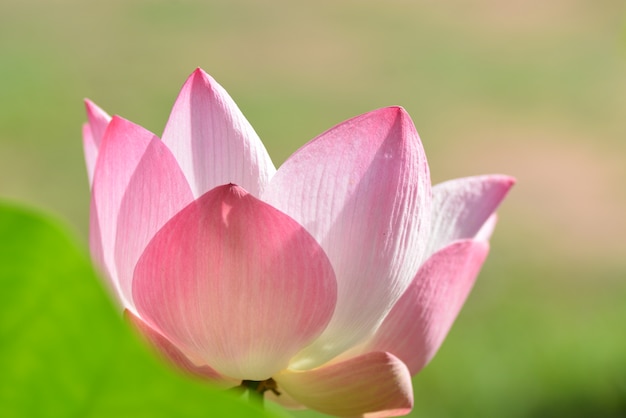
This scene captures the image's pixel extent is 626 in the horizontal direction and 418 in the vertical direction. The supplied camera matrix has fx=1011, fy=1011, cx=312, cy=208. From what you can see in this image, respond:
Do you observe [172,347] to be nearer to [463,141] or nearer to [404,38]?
[463,141]

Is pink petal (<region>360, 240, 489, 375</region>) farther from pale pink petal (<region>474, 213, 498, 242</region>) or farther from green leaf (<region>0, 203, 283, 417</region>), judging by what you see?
green leaf (<region>0, 203, 283, 417</region>)

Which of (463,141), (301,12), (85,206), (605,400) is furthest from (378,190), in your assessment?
(301,12)

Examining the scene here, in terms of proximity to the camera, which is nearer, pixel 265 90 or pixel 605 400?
pixel 605 400

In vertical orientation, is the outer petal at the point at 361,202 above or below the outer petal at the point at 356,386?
above

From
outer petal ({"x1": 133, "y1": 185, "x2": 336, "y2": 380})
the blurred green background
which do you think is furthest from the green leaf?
the blurred green background

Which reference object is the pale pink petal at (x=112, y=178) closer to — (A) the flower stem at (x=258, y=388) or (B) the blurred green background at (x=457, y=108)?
(A) the flower stem at (x=258, y=388)

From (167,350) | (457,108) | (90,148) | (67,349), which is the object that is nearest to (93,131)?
(90,148)

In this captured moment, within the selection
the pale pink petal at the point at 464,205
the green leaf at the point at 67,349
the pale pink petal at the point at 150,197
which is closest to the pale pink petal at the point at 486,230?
the pale pink petal at the point at 464,205
